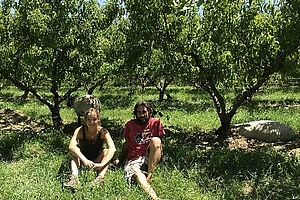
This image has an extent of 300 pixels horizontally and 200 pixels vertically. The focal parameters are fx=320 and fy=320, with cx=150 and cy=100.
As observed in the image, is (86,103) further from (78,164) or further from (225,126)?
(78,164)

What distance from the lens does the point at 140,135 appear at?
4.92m

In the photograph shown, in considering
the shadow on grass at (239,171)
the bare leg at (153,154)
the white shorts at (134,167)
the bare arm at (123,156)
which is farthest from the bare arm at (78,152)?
the shadow on grass at (239,171)

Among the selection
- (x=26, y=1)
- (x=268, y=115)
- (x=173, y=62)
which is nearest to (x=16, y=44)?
(x=26, y=1)

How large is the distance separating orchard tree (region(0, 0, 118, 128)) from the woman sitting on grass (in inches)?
131

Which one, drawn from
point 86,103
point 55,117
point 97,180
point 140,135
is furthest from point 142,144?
point 55,117

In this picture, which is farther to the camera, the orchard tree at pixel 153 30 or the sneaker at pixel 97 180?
the orchard tree at pixel 153 30

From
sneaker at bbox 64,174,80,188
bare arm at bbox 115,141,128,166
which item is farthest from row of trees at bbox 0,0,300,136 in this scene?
sneaker at bbox 64,174,80,188

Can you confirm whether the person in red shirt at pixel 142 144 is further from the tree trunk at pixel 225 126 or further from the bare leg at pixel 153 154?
the tree trunk at pixel 225 126

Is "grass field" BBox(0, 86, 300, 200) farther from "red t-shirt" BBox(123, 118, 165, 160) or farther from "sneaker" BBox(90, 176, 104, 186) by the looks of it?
"red t-shirt" BBox(123, 118, 165, 160)

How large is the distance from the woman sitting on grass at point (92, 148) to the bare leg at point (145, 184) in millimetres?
511

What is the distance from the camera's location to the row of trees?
21.2 feet

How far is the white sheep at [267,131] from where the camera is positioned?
25.5 ft

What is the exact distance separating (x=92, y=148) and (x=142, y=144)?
792 mm

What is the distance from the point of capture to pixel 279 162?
5328 mm
